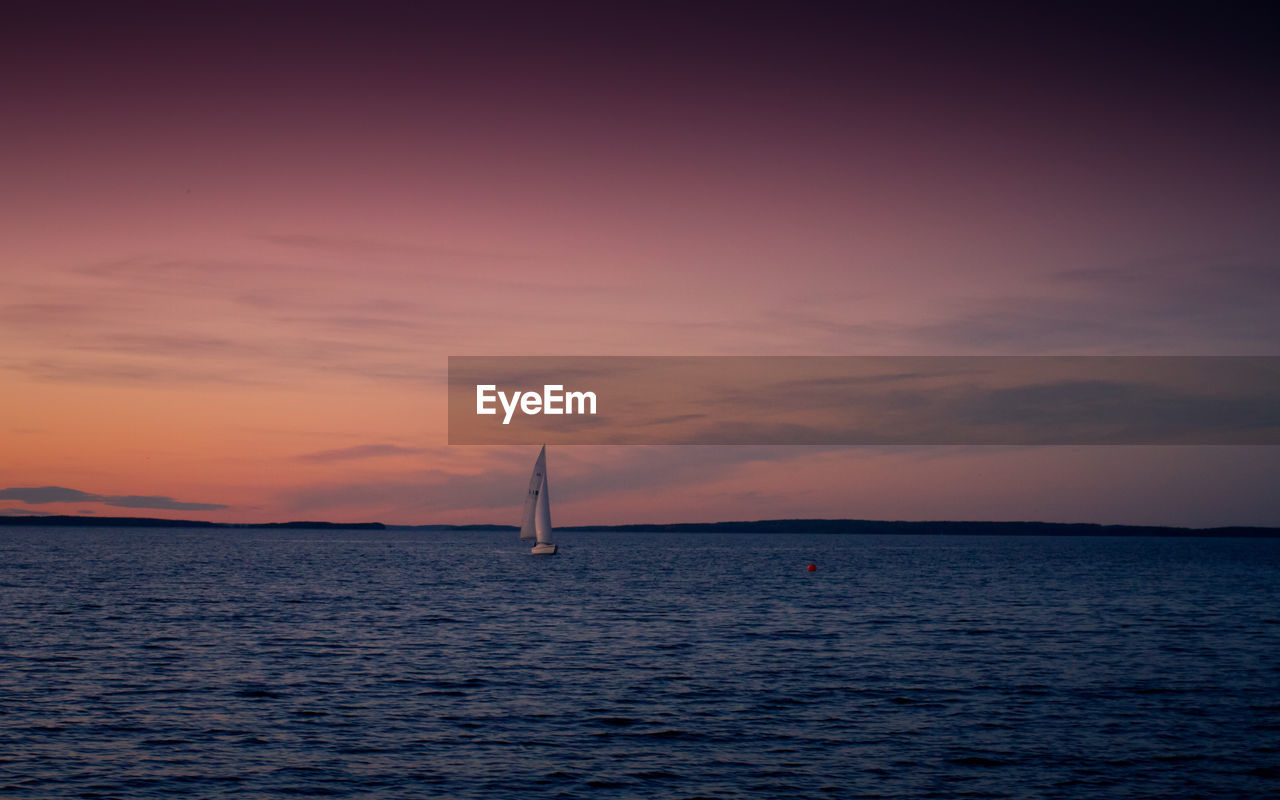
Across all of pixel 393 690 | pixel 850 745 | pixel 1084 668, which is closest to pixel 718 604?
pixel 1084 668

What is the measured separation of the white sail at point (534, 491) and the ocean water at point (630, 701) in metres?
63.1

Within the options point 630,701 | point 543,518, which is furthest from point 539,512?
point 630,701

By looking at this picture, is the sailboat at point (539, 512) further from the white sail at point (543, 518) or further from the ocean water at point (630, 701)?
the ocean water at point (630, 701)

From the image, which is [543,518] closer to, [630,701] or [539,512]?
[539,512]

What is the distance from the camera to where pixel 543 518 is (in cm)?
14500

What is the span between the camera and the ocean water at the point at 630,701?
26.2 meters

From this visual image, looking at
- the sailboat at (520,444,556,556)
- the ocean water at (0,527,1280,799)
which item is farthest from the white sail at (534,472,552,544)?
the ocean water at (0,527,1280,799)

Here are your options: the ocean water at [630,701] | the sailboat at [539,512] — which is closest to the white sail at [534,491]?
the sailboat at [539,512]

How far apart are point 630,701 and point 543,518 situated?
11009 cm

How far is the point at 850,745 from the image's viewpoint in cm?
2959

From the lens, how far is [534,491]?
140 metres

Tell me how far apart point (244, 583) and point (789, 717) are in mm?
78160

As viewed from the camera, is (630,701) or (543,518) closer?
(630,701)

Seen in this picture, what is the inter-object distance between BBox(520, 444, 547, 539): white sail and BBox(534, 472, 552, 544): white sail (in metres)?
0.65
